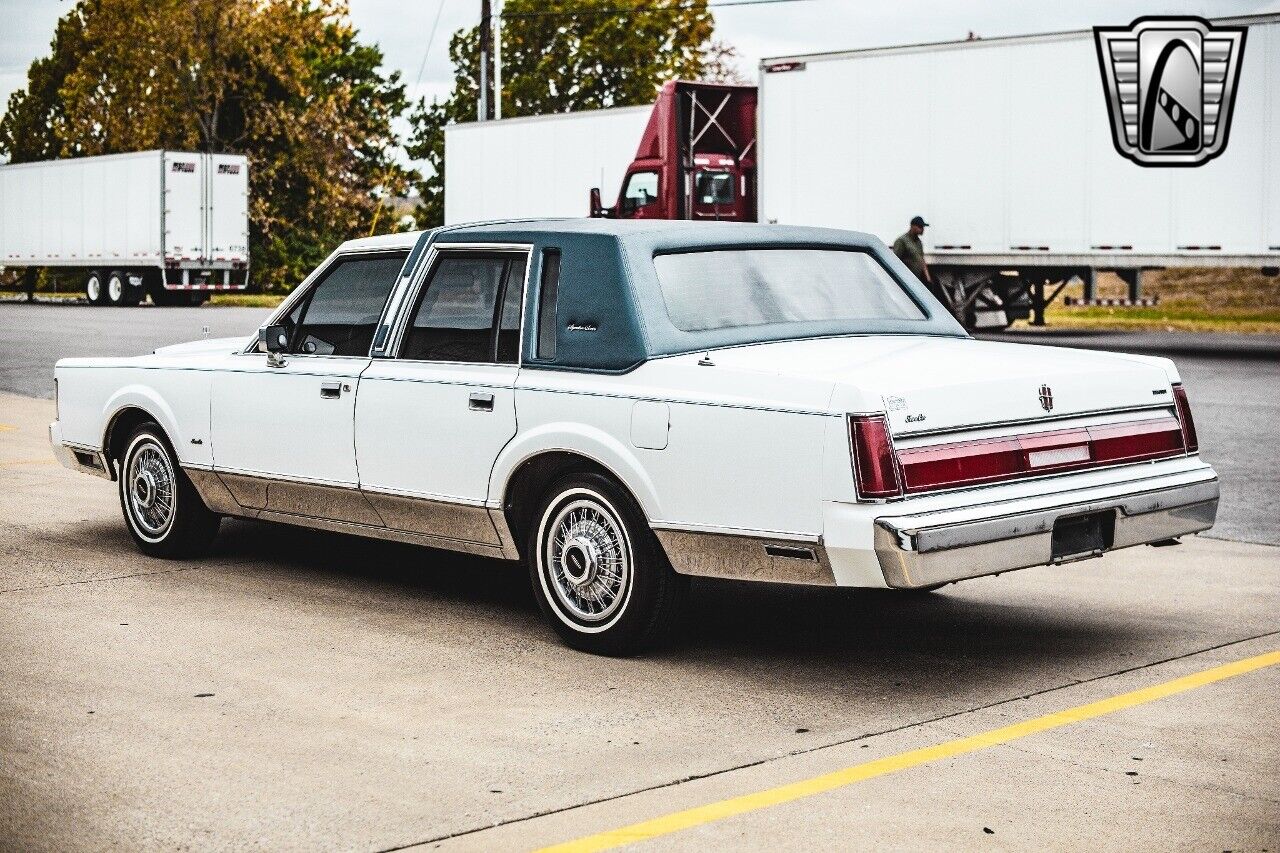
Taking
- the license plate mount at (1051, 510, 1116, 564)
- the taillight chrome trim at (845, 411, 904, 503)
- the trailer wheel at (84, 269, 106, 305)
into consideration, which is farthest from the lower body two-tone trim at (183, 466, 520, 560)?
the trailer wheel at (84, 269, 106, 305)

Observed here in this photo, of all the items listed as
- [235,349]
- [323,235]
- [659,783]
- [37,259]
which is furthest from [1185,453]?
[323,235]

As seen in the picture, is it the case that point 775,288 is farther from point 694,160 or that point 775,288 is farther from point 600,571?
point 694,160

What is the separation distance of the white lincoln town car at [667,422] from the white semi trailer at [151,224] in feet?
120

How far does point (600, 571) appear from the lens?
19.9ft

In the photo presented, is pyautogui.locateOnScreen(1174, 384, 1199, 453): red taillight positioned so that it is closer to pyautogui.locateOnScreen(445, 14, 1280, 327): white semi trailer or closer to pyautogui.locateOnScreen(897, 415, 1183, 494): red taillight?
pyautogui.locateOnScreen(897, 415, 1183, 494): red taillight

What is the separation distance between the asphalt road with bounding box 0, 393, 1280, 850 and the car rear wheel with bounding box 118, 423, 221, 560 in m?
0.14

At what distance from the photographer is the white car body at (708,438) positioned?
5.44 metres

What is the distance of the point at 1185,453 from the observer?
21.0 feet

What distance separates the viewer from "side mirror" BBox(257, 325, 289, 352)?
24.1 feet

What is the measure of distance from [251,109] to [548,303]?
52.6m

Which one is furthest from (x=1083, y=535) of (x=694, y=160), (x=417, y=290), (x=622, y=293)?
(x=694, y=160)

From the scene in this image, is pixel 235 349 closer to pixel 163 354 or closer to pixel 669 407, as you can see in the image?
pixel 163 354

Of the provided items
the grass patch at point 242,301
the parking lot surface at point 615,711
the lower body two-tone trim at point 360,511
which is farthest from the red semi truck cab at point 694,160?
the grass patch at point 242,301

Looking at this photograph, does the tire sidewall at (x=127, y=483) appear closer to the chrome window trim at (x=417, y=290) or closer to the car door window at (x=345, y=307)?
the car door window at (x=345, y=307)
